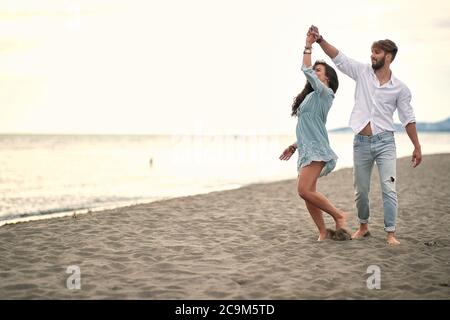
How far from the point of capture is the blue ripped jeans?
17.4ft

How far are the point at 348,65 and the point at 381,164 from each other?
123 centimetres

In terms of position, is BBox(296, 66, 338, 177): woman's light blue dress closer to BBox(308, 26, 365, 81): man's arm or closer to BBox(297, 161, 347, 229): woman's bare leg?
BBox(297, 161, 347, 229): woman's bare leg

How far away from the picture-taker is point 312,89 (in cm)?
559

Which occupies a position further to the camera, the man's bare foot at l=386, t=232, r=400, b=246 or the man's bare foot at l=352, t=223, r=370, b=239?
the man's bare foot at l=352, t=223, r=370, b=239

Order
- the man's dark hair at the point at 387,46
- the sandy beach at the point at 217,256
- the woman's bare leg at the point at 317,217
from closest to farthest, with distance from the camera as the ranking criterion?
the sandy beach at the point at 217,256
the man's dark hair at the point at 387,46
the woman's bare leg at the point at 317,217

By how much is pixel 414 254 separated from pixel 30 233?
5.10 metres

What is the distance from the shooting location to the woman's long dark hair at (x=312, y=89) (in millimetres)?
5523

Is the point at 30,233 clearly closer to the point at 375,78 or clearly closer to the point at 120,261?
the point at 120,261

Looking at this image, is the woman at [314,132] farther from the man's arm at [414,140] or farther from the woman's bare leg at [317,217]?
the man's arm at [414,140]

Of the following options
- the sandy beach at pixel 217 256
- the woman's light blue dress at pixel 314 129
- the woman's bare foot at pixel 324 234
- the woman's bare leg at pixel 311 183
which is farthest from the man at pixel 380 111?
the sandy beach at pixel 217 256

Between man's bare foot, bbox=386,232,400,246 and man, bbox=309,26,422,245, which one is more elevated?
man, bbox=309,26,422,245

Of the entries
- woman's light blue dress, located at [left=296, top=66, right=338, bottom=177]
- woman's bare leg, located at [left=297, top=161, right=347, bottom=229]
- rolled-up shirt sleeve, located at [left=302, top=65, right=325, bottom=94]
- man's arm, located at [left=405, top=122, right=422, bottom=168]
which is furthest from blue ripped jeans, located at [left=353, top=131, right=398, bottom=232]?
rolled-up shirt sleeve, located at [left=302, top=65, right=325, bottom=94]

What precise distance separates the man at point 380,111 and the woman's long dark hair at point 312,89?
126 mm

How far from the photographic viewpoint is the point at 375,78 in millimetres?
5344
